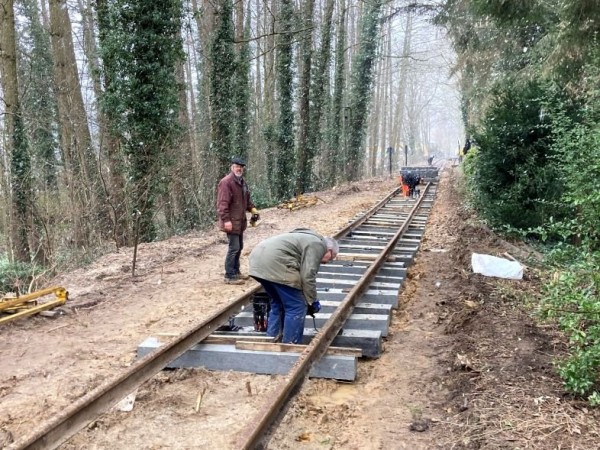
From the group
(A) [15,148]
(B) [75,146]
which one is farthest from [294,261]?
(A) [15,148]

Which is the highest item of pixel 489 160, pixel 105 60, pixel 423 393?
pixel 105 60

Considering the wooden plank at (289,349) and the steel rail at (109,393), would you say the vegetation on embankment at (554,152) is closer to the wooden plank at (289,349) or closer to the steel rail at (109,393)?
the wooden plank at (289,349)

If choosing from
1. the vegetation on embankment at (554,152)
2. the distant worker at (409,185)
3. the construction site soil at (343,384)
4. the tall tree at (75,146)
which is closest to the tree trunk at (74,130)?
the tall tree at (75,146)

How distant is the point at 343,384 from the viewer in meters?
5.22

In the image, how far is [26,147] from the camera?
13.4 meters

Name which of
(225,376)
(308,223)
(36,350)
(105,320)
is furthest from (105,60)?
(225,376)

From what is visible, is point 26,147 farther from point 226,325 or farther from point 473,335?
point 473,335

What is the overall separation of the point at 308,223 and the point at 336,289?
7814 mm

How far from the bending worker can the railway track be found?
331 mm

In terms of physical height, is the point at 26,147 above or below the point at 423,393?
above

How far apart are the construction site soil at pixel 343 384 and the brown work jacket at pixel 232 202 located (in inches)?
39.9

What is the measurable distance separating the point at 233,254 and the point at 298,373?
180 inches

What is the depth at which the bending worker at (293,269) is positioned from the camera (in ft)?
18.2

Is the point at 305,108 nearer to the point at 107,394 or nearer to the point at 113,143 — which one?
the point at 113,143
